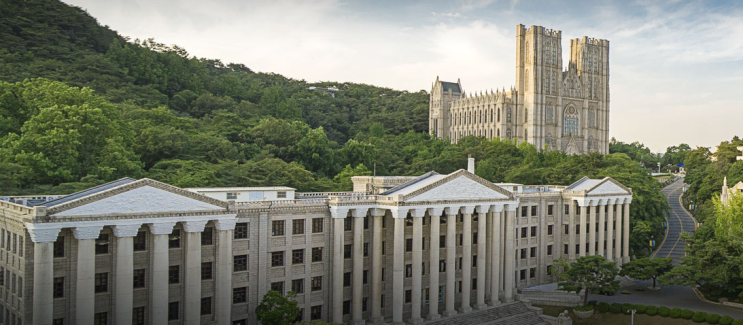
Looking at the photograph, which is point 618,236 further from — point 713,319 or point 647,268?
point 713,319

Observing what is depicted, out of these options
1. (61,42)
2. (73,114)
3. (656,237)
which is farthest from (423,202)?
(61,42)

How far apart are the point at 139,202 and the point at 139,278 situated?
16.2ft

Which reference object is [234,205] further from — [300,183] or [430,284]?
[300,183]

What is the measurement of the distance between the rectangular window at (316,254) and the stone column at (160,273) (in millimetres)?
11053

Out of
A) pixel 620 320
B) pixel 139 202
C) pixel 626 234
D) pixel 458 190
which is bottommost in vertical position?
pixel 620 320

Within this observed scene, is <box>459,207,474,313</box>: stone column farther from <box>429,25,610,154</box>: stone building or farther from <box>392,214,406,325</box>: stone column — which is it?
<box>429,25,610,154</box>: stone building

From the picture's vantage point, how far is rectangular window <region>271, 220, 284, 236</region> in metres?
Result: 41.6

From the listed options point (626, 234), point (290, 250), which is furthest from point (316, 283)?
point (626, 234)

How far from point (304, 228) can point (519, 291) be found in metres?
24.6

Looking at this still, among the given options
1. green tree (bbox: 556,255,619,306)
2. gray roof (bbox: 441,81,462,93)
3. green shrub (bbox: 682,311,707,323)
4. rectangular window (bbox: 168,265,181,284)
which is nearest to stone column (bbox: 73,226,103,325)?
rectangular window (bbox: 168,265,181,284)

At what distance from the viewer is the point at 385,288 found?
4681 cm

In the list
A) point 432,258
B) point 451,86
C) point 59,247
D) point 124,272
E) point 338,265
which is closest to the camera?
point 59,247

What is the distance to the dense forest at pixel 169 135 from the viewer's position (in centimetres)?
5556

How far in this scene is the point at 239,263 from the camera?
40094 millimetres
